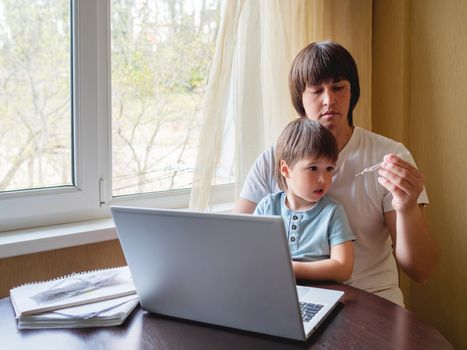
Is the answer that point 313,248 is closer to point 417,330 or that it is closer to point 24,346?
point 417,330

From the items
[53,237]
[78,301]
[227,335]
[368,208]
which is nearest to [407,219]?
[368,208]

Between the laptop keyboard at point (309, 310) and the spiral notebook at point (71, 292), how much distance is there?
36 cm

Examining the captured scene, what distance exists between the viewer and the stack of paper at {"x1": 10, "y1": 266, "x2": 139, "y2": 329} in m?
1.05

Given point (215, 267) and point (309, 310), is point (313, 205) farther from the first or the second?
point (215, 267)

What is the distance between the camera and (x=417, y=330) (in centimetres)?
100

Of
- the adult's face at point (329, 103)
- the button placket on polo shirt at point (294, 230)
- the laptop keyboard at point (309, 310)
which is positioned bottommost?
the laptop keyboard at point (309, 310)

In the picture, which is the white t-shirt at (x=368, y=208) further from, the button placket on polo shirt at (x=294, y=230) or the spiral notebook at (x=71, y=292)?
the spiral notebook at (x=71, y=292)

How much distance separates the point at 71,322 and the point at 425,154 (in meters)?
1.42

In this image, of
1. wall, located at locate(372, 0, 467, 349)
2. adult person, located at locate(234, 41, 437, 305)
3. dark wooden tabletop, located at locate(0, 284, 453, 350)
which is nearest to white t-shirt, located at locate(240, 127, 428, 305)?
adult person, located at locate(234, 41, 437, 305)

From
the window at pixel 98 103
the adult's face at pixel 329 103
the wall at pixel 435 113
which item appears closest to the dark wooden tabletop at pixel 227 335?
the adult's face at pixel 329 103

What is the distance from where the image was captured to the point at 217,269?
3.11 feet

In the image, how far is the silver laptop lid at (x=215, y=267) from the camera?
2.92 ft

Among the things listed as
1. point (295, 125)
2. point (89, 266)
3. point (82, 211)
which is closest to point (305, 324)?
point (295, 125)

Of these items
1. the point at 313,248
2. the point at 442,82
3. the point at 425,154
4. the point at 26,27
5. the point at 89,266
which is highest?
the point at 26,27
